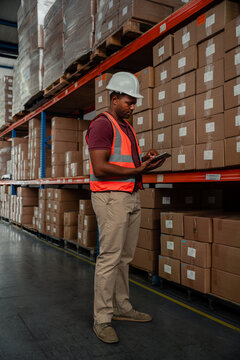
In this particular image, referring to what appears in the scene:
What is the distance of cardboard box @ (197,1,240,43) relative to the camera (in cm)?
279

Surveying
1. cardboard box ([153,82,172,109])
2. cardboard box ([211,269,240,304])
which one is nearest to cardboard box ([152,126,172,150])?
cardboard box ([153,82,172,109])

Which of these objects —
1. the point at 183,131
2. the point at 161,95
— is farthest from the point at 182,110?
the point at 161,95

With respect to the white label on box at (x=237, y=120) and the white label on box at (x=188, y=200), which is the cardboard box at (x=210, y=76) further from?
the white label on box at (x=188, y=200)

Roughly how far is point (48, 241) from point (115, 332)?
477 cm

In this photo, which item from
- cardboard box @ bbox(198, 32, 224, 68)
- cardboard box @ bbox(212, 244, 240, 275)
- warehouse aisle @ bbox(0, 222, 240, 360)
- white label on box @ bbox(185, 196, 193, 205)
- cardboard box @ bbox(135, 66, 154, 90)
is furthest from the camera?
white label on box @ bbox(185, 196, 193, 205)

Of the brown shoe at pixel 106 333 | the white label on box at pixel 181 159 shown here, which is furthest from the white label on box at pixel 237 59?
the brown shoe at pixel 106 333

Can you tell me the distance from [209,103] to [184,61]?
1.90 ft

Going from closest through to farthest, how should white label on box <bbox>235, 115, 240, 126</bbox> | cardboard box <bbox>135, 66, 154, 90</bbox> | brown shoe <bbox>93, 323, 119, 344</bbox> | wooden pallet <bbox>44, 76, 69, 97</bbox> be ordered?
brown shoe <bbox>93, 323, 119, 344</bbox> → white label on box <bbox>235, 115, 240, 126</bbox> → cardboard box <bbox>135, 66, 154, 90</bbox> → wooden pallet <bbox>44, 76, 69, 97</bbox>

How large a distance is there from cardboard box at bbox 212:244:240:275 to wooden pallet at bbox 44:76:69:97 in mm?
4044

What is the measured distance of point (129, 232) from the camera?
101 inches

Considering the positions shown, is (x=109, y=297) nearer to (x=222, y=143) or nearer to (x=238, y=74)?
(x=222, y=143)

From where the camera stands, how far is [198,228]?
310 centimetres

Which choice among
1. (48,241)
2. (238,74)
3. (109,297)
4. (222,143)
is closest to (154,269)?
(109,297)

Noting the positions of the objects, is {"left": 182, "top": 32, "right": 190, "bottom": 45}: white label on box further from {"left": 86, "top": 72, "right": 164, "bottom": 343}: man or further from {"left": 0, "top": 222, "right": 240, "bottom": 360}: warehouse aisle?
{"left": 0, "top": 222, "right": 240, "bottom": 360}: warehouse aisle
